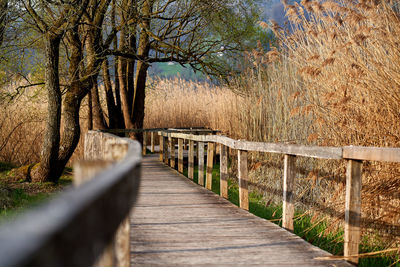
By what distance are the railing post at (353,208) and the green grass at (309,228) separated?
0.45 meters

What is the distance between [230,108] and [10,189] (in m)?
4.96

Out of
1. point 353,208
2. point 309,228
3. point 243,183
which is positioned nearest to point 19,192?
point 243,183

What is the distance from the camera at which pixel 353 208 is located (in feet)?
13.2

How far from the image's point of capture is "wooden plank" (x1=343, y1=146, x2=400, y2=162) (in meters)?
3.62

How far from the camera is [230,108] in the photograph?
11.0 m

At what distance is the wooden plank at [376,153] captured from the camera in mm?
3618

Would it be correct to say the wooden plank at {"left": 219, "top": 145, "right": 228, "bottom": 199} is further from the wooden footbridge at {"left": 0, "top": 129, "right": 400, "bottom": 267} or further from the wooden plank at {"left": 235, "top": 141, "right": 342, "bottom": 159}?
the wooden plank at {"left": 235, "top": 141, "right": 342, "bottom": 159}

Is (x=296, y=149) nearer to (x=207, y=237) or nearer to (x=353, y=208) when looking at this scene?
(x=353, y=208)

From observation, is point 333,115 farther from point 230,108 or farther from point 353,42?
point 230,108

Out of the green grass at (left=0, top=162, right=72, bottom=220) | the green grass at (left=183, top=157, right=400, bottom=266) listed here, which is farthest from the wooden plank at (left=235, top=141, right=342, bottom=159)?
the green grass at (left=0, top=162, right=72, bottom=220)

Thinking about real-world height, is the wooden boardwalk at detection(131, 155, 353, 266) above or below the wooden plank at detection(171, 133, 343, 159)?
below

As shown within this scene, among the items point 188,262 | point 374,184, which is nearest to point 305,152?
point 374,184

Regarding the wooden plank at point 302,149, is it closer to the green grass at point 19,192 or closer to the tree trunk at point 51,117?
the green grass at point 19,192

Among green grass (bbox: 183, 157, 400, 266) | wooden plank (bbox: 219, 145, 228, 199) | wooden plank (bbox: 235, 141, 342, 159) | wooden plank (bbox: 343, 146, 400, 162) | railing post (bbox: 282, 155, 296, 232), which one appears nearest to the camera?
wooden plank (bbox: 343, 146, 400, 162)
